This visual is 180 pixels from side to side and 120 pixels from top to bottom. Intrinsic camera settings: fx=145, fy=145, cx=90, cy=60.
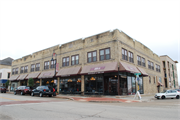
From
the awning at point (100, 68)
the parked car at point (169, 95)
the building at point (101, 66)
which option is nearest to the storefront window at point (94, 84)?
the building at point (101, 66)

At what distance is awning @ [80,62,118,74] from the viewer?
19.9 meters

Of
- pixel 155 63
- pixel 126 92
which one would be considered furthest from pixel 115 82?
pixel 155 63

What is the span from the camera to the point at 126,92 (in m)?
21.7

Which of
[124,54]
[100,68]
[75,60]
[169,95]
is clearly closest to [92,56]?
[100,68]

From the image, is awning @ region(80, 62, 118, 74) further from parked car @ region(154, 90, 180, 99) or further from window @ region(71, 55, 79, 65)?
parked car @ region(154, 90, 180, 99)

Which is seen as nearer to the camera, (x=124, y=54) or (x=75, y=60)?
(x=124, y=54)

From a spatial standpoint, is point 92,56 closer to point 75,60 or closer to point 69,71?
point 75,60

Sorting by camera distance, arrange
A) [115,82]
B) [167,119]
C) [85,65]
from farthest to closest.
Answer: [85,65] < [115,82] < [167,119]

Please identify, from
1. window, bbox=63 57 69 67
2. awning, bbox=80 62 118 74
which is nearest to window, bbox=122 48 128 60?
awning, bbox=80 62 118 74

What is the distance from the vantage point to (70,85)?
86.4ft

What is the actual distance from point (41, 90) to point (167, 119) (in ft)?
59.7

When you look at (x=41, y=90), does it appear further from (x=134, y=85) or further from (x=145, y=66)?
(x=145, y=66)

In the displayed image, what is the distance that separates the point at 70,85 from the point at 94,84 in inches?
217

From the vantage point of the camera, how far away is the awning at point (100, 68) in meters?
19.9
